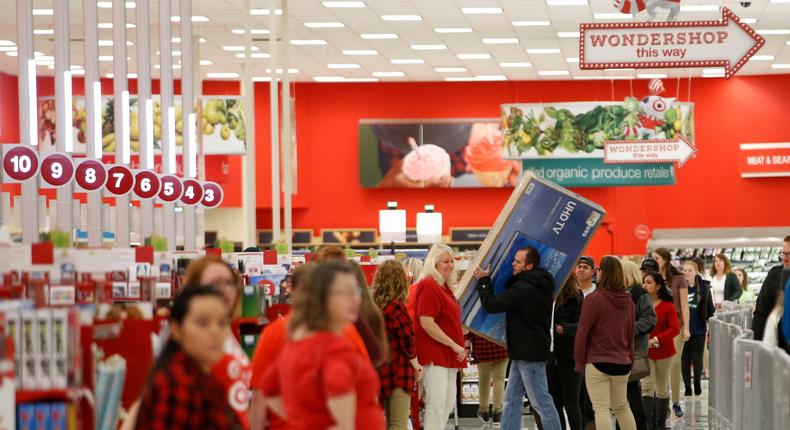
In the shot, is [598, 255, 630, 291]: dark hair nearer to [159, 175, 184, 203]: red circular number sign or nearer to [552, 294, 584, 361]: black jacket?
[552, 294, 584, 361]: black jacket

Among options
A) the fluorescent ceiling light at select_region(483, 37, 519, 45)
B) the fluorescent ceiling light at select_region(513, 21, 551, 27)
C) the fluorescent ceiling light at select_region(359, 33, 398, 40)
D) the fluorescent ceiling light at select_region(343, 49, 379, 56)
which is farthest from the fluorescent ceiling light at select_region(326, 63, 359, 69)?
the fluorescent ceiling light at select_region(513, 21, 551, 27)

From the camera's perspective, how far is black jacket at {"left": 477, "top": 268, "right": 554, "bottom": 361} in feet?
27.0

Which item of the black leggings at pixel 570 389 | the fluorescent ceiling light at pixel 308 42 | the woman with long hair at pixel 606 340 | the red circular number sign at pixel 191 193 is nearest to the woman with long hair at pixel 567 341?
the black leggings at pixel 570 389

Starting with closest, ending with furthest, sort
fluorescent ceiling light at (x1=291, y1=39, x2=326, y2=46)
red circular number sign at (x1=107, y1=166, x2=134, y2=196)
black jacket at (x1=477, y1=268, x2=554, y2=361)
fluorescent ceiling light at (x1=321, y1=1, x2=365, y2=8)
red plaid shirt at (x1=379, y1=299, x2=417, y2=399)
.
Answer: red plaid shirt at (x1=379, y1=299, x2=417, y2=399) < black jacket at (x1=477, y1=268, x2=554, y2=361) < red circular number sign at (x1=107, y1=166, x2=134, y2=196) < fluorescent ceiling light at (x1=321, y1=1, x2=365, y2=8) < fluorescent ceiling light at (x1=291, y1=39, x2=326, y2=46)

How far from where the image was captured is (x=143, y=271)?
594 cm

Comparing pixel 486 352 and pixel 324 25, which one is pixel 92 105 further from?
pixel 324 25

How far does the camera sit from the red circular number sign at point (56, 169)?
1020cm

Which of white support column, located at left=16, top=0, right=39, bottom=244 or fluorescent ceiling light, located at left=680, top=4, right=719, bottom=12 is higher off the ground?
fluorescent ceiling light, located at left=680, top=4, right=719, bottom=12

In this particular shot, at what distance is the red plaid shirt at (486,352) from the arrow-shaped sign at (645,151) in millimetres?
8147

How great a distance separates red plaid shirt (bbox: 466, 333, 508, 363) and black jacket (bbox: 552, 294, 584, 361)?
1.76m

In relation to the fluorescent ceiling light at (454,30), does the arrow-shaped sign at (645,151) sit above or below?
below

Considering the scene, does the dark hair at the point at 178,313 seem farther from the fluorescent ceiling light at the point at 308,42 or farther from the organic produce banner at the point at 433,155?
the organic produce banner at the point at 433,155

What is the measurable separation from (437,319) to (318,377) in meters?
4.46

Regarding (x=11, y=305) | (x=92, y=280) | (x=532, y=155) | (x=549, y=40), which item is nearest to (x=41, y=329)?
(x=11, y=305)
